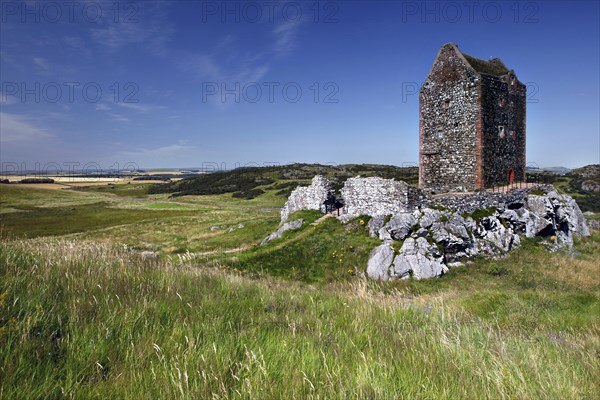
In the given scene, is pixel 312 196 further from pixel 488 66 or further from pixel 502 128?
pixel 488 66

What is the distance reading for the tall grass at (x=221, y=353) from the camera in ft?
7.96

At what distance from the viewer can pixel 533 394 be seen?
8.55 feet

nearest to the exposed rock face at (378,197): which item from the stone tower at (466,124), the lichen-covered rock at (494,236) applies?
the lichen-covered rock at (494,236)

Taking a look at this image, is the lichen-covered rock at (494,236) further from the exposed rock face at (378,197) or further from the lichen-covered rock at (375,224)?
the lichen-covered rock at (375,224)

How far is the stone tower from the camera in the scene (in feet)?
77.4

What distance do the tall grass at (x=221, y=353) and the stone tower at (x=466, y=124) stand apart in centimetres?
2142

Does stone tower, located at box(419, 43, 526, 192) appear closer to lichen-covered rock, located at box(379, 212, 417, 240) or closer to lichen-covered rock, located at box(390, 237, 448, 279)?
lichen-covered rock, located at box(379, 212, 417, 240)

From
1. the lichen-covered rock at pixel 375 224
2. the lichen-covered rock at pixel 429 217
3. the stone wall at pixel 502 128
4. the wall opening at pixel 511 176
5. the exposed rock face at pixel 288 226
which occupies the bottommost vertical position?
the exposed rock face at pixel 288 226

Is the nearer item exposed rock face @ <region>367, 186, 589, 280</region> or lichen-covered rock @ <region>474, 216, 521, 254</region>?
exposed rock face @ <region>367, 186, 589, 280</region>

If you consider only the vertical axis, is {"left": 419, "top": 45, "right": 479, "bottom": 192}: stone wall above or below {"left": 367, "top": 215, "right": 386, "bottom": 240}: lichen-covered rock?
above

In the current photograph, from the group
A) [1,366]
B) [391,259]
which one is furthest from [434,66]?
[1,366]

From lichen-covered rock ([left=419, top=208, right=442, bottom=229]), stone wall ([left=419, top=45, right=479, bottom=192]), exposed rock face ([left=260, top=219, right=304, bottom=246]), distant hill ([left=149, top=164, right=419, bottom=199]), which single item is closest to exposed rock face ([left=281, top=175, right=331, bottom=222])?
exposed rock face ([left=260, top=219, right=304, bottom=246])

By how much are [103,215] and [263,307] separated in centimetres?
7223

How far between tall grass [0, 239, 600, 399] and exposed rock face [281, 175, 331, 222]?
23440 mm
